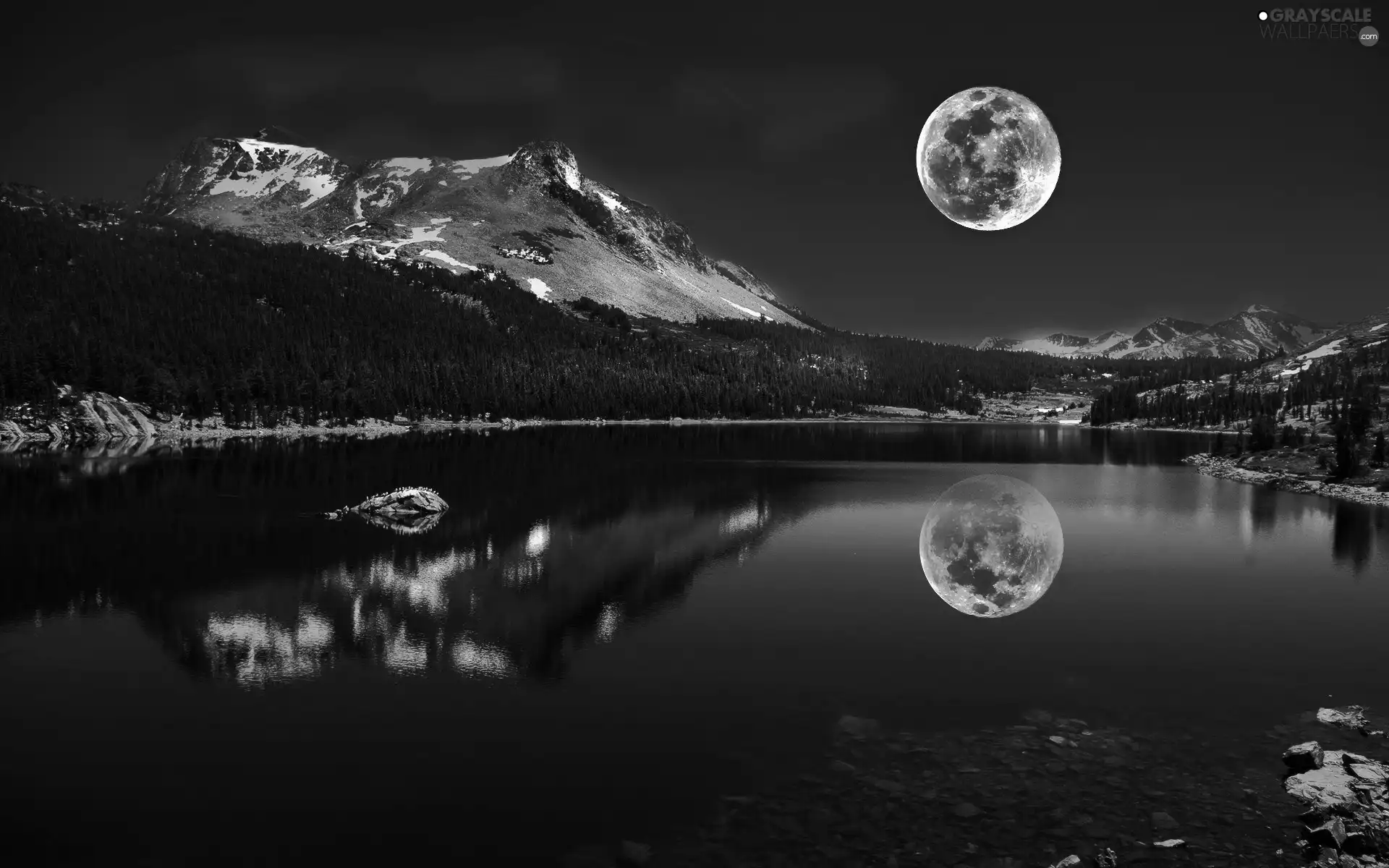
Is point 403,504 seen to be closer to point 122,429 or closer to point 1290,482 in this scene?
point 1290,482

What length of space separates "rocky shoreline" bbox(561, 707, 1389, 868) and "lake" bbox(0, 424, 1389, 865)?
917 mm

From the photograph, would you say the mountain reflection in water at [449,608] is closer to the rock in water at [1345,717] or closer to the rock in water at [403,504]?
the rock in water at [403,504]

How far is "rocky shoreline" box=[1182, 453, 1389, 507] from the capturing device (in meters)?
66.5

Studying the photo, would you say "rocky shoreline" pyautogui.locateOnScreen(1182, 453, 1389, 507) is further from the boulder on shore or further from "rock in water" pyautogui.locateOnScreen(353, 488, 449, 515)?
"rock in water" pyautogui.locateOnScreen(353, 488, 449, 515)

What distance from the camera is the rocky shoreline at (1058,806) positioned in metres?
14.6

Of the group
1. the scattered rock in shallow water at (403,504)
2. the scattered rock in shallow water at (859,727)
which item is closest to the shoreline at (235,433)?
the scattered rock in shallow water at (403,504)

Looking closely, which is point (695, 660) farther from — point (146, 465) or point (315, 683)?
point (146, 465)

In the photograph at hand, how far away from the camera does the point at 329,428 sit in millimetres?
157500

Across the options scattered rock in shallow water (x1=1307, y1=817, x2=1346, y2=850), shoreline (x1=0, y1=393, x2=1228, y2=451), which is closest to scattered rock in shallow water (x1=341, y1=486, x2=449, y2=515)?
scattered rock in shallow water (x1=1307, y1=817, x2=1346, y2=850)

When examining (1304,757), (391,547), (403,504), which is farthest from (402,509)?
(1304,757)

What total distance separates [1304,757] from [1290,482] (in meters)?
74.9

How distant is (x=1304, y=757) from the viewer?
17984 millimetres

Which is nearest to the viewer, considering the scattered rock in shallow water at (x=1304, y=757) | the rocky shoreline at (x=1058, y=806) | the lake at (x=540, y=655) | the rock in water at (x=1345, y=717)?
the rocky shoreline at (x=1058, y=806)

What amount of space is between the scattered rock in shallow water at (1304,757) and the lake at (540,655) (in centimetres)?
188
